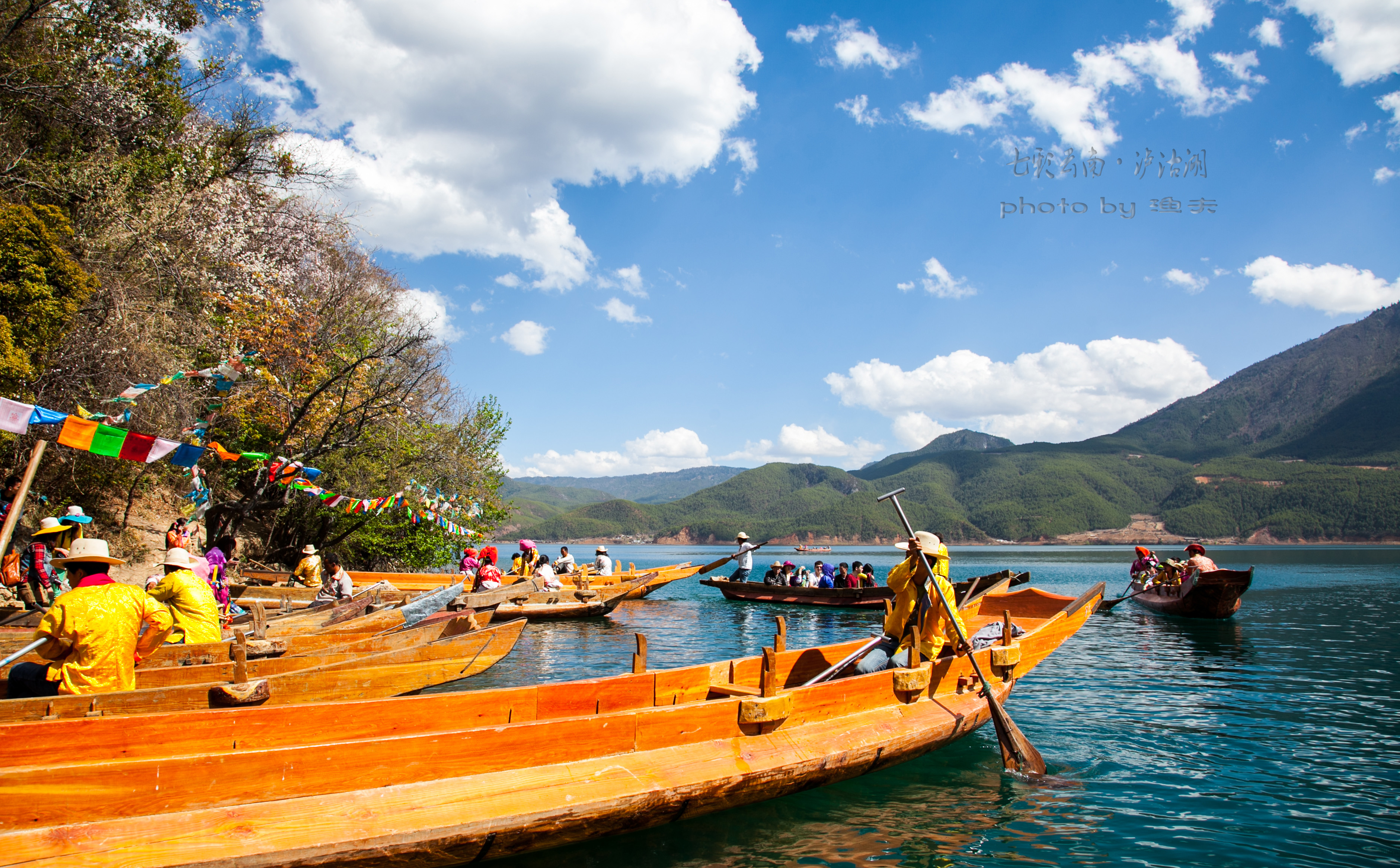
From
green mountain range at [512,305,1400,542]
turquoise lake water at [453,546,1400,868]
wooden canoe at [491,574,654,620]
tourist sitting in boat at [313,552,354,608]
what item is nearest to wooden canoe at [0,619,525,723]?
turquoise lake water at [453,546,1400,868]

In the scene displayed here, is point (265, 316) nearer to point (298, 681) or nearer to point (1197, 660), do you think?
point (298, 681)

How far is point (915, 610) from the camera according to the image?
8109 millimetres

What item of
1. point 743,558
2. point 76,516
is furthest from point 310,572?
point 743,558

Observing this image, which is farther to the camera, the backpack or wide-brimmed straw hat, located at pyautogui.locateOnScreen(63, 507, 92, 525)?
the backpack

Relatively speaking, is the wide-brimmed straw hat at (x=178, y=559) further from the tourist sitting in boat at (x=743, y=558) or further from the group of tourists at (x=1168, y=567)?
the group of tourists at (x=1168, y=567)

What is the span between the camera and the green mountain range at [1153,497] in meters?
112

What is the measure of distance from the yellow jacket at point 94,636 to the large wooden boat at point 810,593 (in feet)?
55.6

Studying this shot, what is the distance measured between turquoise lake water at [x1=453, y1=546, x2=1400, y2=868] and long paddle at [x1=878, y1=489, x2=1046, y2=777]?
0.63 ft

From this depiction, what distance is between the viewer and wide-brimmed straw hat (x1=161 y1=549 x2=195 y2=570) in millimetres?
7375

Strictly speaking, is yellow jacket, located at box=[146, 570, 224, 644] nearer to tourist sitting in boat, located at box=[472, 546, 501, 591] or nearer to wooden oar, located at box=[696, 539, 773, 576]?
tourist sitting in boat, located at box=[472, 546, 501, 591]

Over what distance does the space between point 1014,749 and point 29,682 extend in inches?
370

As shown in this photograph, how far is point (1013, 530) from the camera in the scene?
137375 millimetres

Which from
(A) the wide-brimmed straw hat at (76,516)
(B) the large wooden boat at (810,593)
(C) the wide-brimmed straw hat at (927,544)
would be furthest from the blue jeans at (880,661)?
(A) the wide-brimmed straw hat at (76,516)

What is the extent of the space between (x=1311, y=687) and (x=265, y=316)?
84.3 feet
